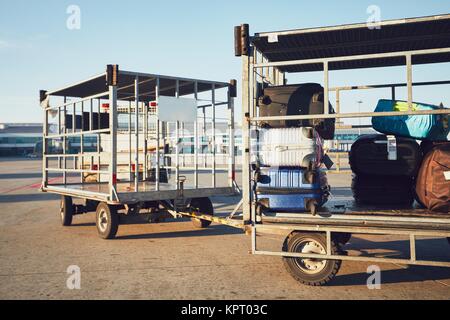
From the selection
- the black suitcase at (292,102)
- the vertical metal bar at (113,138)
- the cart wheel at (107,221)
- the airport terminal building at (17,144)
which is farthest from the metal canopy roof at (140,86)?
the airport terminal building at (17,144)

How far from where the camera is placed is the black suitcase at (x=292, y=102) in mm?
5324

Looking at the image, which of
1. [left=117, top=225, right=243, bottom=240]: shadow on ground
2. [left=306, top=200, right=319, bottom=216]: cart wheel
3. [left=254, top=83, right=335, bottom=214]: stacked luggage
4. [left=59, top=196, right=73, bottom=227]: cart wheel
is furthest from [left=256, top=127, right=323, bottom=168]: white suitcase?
[left=59, top=196, right=73, bottom=227]: cart wheel

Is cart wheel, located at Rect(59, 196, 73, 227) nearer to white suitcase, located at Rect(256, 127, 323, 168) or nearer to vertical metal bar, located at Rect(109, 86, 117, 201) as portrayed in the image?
vertical metal bar, located at Rect(109, 86, 117, 201)

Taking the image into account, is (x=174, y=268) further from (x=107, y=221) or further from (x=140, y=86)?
(x=140, y=86)

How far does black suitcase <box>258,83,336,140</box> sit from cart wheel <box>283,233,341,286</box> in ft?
4.95

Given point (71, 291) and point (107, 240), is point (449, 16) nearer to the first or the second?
point (71, 291)

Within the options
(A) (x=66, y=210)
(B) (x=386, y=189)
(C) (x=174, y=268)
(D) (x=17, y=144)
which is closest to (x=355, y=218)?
(B) (x=386, y=189)

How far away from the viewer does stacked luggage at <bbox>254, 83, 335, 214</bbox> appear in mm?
4922

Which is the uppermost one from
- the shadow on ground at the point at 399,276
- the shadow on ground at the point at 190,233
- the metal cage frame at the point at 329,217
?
the metal cage frame at the point at 329,217

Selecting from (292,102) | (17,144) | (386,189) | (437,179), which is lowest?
(386,189)

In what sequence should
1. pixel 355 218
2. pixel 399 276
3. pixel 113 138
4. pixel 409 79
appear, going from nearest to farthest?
pixel 409 79, pixel 355 218, pixel 399 276, pixel 113 138

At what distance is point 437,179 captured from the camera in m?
4.75

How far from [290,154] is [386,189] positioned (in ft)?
5.32

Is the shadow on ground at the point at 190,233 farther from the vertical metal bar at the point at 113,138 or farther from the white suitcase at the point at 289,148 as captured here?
the white suitcase at the point at 289,148
